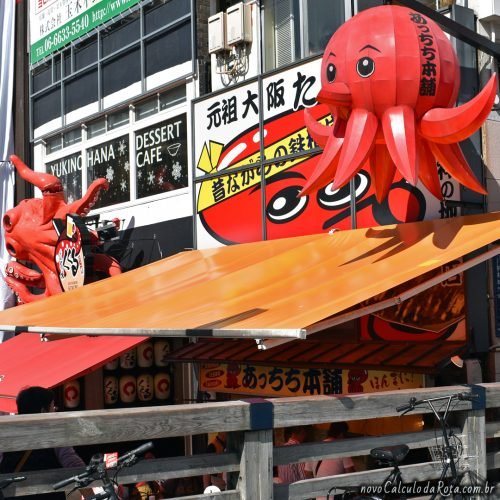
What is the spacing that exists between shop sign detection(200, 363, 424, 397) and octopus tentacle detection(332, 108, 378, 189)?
7.72 ft

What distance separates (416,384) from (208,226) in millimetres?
4424

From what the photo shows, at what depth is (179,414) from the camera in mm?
5465

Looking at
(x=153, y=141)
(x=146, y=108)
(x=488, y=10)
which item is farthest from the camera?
(x=146, y=108)

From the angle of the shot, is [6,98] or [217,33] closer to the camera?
[217,33]

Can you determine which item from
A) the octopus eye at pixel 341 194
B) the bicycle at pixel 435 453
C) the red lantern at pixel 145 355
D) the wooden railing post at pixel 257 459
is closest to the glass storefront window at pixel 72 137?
the red lantern at pixel 145 355

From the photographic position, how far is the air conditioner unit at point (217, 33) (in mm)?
12938

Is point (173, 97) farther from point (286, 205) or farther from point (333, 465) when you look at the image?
point (333, 465)

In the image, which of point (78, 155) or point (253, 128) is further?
point (78, 155)

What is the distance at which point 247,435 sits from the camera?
5.76 m

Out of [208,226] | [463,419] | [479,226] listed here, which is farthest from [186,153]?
[463,419]

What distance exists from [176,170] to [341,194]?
435cm

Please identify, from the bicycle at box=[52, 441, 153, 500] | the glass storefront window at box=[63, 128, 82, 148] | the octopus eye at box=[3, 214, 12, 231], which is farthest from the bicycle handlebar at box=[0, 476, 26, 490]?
the glass storefront window at box=[63, 128, 82, 148]

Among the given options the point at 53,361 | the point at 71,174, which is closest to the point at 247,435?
the point at 53,361

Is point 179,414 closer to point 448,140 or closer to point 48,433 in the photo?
point 48,433
